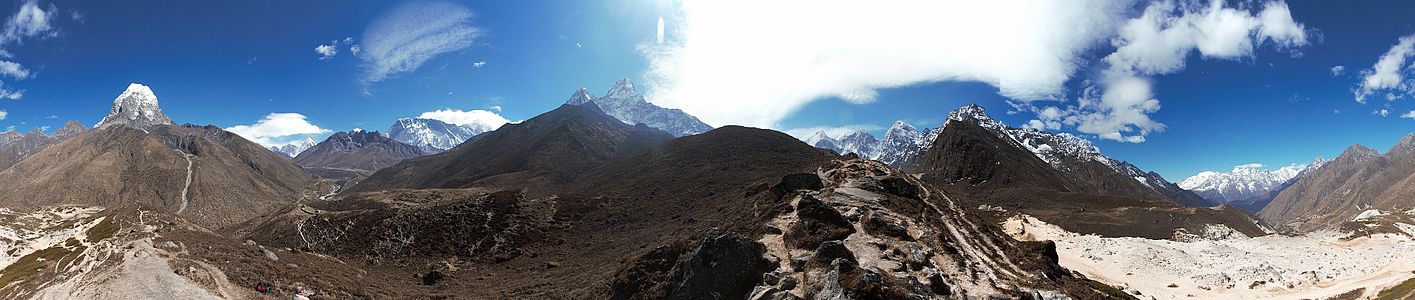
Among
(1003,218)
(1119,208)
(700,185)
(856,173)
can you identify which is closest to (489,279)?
(856,173)

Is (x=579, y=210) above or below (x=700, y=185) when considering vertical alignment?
below

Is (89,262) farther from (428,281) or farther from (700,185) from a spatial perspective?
(700,185)

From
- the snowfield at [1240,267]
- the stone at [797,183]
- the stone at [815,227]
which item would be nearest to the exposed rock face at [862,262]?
the stone at [815,227]

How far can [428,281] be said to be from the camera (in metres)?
66.8

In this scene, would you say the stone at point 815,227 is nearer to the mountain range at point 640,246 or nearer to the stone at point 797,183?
the mountain range at point 640,246

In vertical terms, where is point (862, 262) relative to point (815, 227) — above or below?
below

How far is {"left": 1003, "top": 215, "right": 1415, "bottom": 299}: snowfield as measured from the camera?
63.5m

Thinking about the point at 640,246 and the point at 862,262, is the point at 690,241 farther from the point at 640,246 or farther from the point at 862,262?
the point at 640,246

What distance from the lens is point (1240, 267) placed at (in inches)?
2918

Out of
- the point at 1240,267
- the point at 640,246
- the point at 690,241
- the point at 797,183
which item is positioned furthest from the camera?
the point at 1240,267

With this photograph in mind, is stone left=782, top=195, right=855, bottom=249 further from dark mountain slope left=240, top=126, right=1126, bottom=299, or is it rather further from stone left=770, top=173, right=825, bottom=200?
stone left=770, top=173, right=825, bottom=200

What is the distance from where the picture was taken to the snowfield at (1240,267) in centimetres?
6347

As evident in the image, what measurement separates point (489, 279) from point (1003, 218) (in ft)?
376

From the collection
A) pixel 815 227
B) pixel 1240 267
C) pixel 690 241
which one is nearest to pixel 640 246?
pixel 690 241
